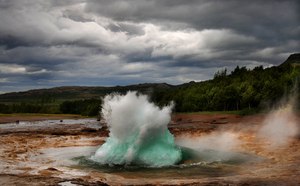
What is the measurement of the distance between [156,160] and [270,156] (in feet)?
21.0

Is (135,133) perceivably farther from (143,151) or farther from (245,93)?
(245,93)

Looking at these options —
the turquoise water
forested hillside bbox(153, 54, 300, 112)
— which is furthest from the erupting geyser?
forested hillside bbox(153, 54, 300, 112)

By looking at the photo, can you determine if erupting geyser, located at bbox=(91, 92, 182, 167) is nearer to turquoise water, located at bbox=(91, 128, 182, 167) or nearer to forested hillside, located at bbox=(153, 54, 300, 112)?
turquoise water, located at bbox=(91, 128, 182, 167)

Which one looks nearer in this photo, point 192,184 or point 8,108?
point 192,184

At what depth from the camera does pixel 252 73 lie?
288 ft

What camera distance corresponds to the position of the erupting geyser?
1950cm

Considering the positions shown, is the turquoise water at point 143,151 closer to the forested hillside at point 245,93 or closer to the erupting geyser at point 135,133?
the erupting geyser at point 135,133

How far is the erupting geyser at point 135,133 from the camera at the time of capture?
64.0 feet

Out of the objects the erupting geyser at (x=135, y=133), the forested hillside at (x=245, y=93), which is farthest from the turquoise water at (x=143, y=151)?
the forested hillside at (x=245, y=93)

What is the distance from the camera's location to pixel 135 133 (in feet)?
65.9

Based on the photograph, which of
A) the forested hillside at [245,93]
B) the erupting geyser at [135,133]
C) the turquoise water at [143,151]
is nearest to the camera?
the turquoise water at [143,151]

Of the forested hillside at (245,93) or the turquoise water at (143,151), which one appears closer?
the turquoise water at (143,151)

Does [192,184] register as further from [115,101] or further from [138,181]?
[115,101]

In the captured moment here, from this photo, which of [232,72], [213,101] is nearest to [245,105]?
[213,101]
